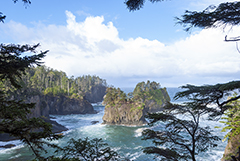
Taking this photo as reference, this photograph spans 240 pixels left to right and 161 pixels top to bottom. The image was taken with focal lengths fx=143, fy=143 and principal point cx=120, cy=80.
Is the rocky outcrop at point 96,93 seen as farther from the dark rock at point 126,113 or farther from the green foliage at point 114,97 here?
the dark rock at point 126,113

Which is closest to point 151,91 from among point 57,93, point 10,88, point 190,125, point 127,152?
point 57,93

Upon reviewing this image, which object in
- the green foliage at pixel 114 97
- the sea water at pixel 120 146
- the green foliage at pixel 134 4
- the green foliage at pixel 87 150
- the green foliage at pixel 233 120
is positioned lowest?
the sea water at pixel 120 146

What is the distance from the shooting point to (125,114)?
42.2 metres

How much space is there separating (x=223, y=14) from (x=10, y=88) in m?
40.4

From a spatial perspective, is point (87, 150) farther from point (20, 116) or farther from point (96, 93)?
point (96, 93)

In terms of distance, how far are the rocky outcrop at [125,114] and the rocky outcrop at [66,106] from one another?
73.2ft

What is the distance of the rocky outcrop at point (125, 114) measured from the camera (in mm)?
40656

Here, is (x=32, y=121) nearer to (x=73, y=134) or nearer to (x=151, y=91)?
(x=73, y=134)

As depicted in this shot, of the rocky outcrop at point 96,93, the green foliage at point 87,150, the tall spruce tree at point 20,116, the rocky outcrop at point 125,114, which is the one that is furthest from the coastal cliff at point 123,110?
the rocky outcrop at point 96,93

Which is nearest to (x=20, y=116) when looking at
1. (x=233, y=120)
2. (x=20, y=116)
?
(x=20, y=116)

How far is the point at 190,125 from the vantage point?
6680mm

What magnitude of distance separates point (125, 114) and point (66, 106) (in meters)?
29.9

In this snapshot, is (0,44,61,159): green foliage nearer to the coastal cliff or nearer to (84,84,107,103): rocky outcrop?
the coastal cliff

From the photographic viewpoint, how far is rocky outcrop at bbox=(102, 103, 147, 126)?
40.7 metres
